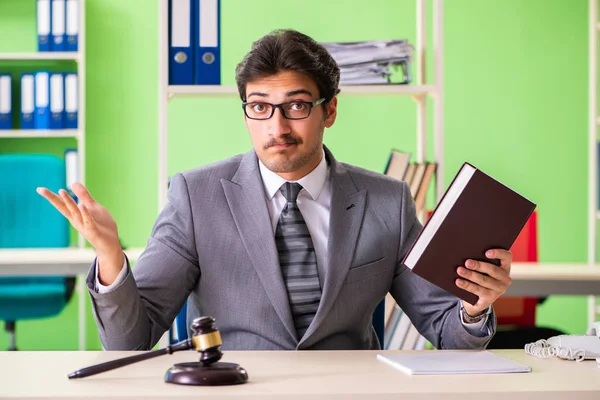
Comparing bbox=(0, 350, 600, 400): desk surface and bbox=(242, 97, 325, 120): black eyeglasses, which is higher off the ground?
bbox=(242, 97, 325, 120): black eyeglasses

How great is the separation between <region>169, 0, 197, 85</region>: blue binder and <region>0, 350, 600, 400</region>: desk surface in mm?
1456

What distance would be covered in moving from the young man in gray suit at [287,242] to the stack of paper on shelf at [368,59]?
3.20ft

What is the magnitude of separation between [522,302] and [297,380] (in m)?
2.69

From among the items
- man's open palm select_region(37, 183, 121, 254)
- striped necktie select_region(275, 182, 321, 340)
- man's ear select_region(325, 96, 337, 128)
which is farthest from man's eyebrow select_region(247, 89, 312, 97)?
man's open palm select_region(37, 183, 121, 254)

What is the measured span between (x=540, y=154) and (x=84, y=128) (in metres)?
2.81

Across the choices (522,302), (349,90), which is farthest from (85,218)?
(522,302)

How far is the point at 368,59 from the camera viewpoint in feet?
9.12

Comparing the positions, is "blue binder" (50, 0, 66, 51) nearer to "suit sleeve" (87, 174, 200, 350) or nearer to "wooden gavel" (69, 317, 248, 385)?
"suit sleeve" (87, 174, 200, 350)

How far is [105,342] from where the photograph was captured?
1.53 metres

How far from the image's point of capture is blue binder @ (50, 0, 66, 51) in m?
4.65

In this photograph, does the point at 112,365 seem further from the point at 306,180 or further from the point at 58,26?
the point at 58,26

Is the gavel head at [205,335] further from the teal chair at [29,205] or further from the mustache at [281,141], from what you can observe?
the teal chair at [29,205]

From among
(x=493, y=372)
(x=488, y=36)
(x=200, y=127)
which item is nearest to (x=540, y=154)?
(x=488, y=36)

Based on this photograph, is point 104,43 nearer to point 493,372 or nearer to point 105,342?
point 105,342
